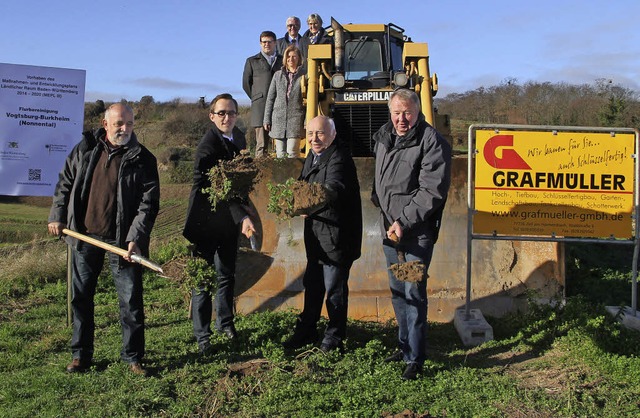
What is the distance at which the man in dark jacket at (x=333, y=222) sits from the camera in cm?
541

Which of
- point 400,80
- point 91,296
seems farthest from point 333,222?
point 400,80

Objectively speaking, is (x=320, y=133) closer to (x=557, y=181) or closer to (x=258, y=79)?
(x=557, y=181)

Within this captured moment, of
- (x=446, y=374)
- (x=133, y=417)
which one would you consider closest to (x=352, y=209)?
(x=446, y=374)

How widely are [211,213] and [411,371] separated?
2.04 m

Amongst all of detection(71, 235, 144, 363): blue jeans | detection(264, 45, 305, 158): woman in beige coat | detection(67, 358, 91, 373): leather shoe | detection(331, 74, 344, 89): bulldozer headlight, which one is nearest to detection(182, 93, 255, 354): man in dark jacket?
detection(71, 235, 144, 363): blue jeans

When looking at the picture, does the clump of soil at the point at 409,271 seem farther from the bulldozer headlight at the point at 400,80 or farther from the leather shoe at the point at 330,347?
the bulldozer headlight at the point at 400,80

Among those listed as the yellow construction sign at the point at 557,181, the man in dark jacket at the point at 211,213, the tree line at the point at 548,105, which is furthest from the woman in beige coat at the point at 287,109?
the tree line at the point at 548,105

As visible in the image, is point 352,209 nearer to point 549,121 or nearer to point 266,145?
point 266,145

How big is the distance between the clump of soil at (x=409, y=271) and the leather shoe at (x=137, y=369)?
2.03 meters

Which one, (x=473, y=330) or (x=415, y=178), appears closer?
(x=415, y=178)

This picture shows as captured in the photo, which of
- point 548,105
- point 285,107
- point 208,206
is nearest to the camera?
point 208,206

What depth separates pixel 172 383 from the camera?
4.95 metres

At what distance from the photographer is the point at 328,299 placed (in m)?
5.54

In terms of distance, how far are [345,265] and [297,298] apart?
1.72 metres
